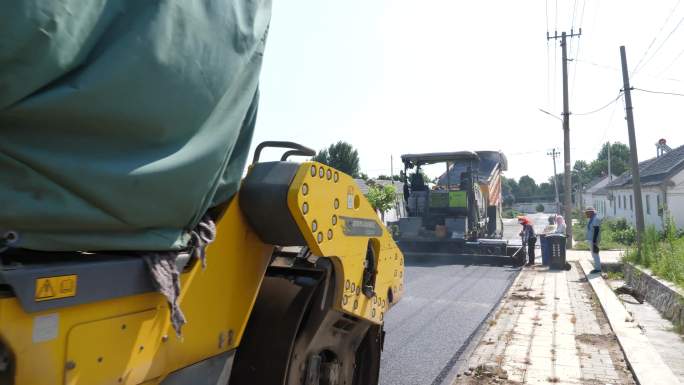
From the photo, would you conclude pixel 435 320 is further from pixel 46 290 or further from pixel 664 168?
pixel 664 168

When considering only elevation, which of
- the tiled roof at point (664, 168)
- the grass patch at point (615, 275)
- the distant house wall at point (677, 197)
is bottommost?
the grass patch at point (615, 275)

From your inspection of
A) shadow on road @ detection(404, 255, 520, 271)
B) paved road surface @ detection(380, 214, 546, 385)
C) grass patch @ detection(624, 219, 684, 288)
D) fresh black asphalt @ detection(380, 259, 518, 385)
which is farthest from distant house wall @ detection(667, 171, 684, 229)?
fresh black asphalt @ detection(380, 259, 518, 385)

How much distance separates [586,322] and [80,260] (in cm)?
708

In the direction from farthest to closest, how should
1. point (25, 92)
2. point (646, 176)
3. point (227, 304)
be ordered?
point (646, 176)
point (227, 304)
point (25, 92)

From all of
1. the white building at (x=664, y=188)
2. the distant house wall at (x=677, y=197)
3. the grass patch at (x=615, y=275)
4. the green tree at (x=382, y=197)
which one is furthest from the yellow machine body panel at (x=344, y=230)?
the green tree at (x=382, y=197)

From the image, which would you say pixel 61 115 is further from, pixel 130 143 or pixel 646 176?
pixel 646 176

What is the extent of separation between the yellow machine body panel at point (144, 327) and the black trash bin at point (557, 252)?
11.9m

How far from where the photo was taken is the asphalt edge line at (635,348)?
4664 mm

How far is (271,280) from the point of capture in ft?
9.18

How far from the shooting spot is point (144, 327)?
1681mm

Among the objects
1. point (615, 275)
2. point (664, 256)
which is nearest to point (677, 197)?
point (615, 275)

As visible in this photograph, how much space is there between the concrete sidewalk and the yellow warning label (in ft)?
13.2

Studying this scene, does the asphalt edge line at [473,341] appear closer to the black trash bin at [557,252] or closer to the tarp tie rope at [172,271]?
the tarp tie rope at [172,271]

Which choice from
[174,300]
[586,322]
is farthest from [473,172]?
[174,300]
